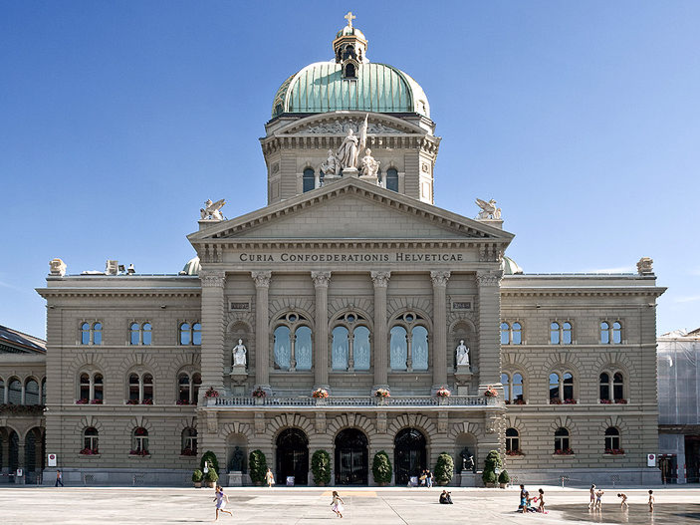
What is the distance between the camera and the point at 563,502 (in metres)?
58.2

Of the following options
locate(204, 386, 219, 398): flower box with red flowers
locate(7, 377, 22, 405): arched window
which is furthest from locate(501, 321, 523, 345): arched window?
locate(7, 377, 22, 405): arched window

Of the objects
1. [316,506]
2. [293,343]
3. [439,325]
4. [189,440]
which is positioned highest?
[439,325]

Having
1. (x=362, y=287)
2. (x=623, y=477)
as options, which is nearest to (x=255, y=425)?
(x=362, y=287)

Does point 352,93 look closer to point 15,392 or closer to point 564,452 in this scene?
point 564,452

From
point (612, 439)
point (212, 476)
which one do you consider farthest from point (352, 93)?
point (212, 476)

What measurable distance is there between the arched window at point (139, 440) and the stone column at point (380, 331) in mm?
19621

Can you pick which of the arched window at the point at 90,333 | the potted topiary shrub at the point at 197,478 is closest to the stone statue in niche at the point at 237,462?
the potted topiary shrub at the point at 197,478

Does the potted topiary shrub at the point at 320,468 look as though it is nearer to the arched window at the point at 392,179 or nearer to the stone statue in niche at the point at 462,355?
the stone statue in niche at the point at 462,355

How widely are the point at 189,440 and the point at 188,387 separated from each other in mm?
4069

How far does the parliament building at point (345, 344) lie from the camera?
226 feet

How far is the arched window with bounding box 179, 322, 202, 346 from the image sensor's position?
3071 inches

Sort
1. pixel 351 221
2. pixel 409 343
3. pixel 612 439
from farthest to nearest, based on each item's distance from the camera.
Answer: pixel 612 439 → pixel 351 221 → pixel 409 343

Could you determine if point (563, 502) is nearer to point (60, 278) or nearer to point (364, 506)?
point (364, 506)

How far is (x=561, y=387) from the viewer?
7700 cm
